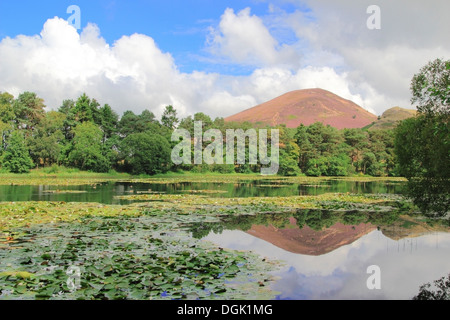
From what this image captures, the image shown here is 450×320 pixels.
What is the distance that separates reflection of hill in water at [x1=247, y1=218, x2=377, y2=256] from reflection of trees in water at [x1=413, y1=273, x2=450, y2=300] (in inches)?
107

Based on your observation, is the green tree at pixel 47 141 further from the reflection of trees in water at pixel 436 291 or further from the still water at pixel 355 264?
the reflection of trees in water at pixel 436 291

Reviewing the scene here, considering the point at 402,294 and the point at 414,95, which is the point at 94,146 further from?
the point at 402,294

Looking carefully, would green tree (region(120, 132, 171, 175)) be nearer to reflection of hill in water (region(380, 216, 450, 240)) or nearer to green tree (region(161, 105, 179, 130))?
green tree (region(161, 105, 179, 130))

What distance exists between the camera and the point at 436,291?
669 centimetres

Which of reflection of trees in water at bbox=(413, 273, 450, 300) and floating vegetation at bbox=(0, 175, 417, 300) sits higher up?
floating vegetation at bbox=(0, 175, 417, 300)

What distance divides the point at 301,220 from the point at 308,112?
9153 centimetres

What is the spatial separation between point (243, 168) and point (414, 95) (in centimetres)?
4528

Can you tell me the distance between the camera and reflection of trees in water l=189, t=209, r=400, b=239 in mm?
11906

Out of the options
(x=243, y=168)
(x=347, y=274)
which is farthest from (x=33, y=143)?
(x=347, y=274)

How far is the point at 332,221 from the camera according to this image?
14117mm

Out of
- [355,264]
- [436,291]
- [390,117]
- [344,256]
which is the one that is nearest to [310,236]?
[344,256]

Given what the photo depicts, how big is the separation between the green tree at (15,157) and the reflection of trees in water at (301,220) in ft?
132

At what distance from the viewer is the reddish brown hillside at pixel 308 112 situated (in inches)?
3814

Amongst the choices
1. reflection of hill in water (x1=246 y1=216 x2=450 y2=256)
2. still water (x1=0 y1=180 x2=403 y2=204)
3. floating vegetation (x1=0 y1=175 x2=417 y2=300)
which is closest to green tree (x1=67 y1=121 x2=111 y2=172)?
still water (x1=0 y1=180 x2=403 y2=204)
